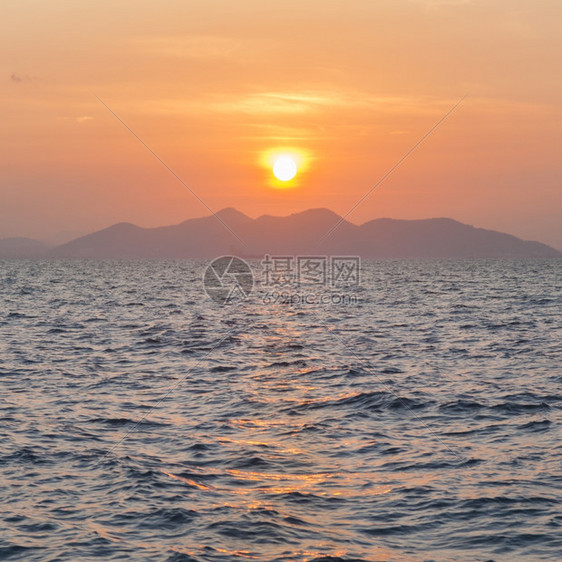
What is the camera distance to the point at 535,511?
51.0 ft

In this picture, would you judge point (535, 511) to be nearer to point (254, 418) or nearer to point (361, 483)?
point (361, 483)

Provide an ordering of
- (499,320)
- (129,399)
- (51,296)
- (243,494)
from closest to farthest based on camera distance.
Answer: (243,494) < (129,399) < (499,320) < (51,296)

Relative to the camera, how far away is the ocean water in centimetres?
1422

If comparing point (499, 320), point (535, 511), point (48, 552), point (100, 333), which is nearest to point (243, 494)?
point (48, 552)

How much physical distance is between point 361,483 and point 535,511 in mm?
3869

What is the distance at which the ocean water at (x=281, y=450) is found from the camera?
1422 centimetres

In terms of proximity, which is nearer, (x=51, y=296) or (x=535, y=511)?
(x=535, y=511)

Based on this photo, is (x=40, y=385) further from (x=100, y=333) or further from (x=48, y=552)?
(x=100, y=333)

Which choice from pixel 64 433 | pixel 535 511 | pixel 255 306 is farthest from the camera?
pixel 255 306

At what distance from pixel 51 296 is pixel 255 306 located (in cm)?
2595

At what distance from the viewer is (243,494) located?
1655 centimetres

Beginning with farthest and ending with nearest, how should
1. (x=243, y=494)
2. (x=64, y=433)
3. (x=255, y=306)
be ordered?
(x=255, y=306), (x=64, y=433), (x=243, y=494)

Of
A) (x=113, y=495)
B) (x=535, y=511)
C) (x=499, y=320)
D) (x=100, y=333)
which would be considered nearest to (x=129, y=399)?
(x=113, y=495)

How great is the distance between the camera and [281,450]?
2011 cm
